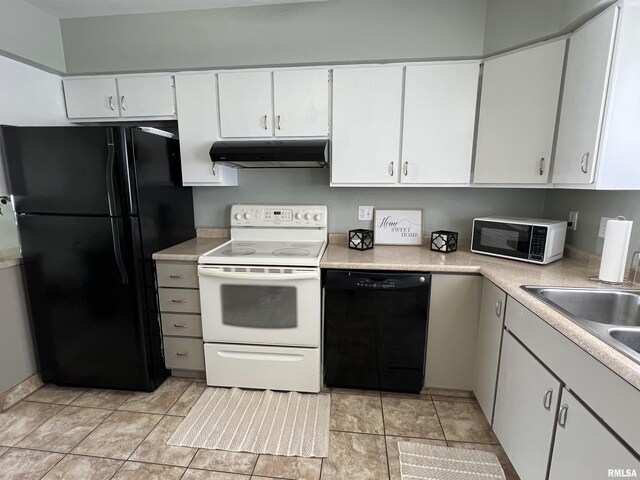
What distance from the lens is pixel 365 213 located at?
8.14 feet

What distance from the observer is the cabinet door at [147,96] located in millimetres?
2213

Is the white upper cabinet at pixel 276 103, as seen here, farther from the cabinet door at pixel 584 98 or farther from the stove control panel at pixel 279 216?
the cabinet door at pixel 584 98

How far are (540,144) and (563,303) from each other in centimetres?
92

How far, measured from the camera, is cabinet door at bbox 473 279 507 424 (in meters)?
1.63

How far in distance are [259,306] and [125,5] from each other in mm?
2097

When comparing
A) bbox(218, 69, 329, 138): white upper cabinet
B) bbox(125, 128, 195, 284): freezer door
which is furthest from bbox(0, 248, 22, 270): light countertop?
bbox(218, 69, 329, 138): white upper cabinet

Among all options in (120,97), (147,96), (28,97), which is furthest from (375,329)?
(28,97)

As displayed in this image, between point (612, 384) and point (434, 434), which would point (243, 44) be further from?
point (434, 434)

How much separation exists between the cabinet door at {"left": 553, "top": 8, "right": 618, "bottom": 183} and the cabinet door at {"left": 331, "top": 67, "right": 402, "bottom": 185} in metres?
0.88

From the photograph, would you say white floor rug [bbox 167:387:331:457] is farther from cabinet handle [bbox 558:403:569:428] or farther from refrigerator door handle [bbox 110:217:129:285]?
cabinet handle [bbox 558:403:569:428]

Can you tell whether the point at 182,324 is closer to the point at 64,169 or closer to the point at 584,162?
the point at 64,169

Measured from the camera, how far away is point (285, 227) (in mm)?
2469

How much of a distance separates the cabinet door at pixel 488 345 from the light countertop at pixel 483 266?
103mm

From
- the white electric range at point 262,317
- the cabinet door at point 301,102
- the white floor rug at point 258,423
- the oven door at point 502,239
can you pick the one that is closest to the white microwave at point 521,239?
the oven door at point 502,239
